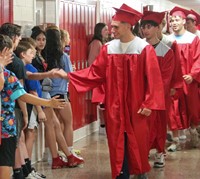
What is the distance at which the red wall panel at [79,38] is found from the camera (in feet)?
25.0

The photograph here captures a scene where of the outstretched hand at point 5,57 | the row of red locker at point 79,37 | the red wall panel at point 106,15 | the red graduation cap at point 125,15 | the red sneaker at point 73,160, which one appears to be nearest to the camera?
the outstretched hand at point 5,57

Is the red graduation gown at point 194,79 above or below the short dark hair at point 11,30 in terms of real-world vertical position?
below

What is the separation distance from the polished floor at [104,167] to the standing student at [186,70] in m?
0.40

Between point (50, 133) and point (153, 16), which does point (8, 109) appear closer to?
point (50, 133)

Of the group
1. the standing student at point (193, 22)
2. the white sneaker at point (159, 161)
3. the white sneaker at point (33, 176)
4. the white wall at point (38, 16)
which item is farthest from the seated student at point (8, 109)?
the standing student at point (193, 22)

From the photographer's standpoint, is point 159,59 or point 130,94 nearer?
point 130,94

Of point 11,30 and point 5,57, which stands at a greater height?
point 11,30

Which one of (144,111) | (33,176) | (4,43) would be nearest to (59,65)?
(33,176)

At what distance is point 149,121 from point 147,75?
0.51 m

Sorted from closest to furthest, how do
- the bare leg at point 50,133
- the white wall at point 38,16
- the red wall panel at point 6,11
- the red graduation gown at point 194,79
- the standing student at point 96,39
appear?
1. the red wall panel at point 6,11
2. the bare leg at point 50,133
3. the white wall at point 38,16
4. the red graduation gown at point 194,79
5. the standing student at point 96,39

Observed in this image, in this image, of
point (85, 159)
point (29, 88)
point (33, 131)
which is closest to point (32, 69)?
point (29, 88)

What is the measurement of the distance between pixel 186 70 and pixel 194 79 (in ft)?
0.52

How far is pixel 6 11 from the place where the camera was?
573cm

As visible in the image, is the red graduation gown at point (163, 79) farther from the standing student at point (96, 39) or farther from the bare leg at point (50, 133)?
the standing student at point (96, 39)
